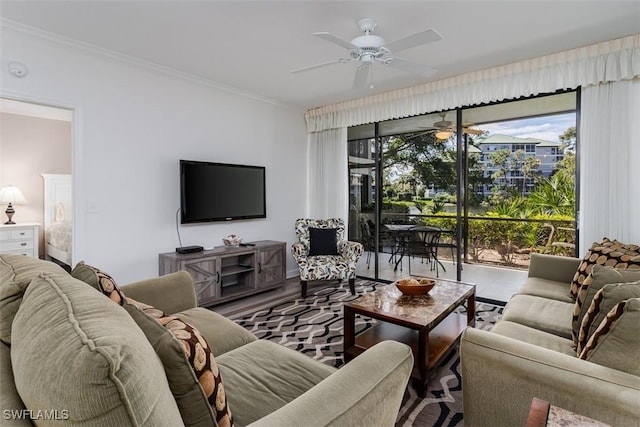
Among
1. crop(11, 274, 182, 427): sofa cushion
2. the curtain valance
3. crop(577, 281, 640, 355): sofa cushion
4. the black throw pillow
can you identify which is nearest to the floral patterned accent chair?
the black throw pillow

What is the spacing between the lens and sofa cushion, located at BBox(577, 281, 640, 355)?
52.2 inches

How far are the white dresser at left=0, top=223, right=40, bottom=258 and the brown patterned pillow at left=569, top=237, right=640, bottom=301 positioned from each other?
6.32 m

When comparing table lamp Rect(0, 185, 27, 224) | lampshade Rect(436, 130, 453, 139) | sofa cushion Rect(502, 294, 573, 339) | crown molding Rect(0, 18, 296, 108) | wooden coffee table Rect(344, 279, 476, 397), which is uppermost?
crown molding Rect(0, 18, 296, 108)

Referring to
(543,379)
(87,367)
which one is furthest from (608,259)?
(87,367)

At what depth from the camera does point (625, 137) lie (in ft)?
9.55

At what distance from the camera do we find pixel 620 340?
3.91 ft

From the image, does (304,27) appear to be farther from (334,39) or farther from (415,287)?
(415,287)

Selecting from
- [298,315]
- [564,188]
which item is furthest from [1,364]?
[564,188]

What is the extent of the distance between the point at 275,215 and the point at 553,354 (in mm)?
3880

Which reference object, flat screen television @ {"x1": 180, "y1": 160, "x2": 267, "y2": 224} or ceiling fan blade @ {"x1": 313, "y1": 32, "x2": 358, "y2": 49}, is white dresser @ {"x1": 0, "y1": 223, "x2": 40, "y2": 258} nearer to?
flat screen television @ {"x1": 180, "y1": 160, "x2": 267, "y2": 224}

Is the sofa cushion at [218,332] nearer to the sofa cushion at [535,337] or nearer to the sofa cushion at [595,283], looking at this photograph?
the sofa cushion at [535,337]

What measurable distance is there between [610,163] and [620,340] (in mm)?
2539

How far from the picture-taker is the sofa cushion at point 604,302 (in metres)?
1.33

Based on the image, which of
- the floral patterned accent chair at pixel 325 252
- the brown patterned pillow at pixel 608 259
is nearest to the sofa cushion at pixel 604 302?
the brown patterned pillow at pixel 608 259
